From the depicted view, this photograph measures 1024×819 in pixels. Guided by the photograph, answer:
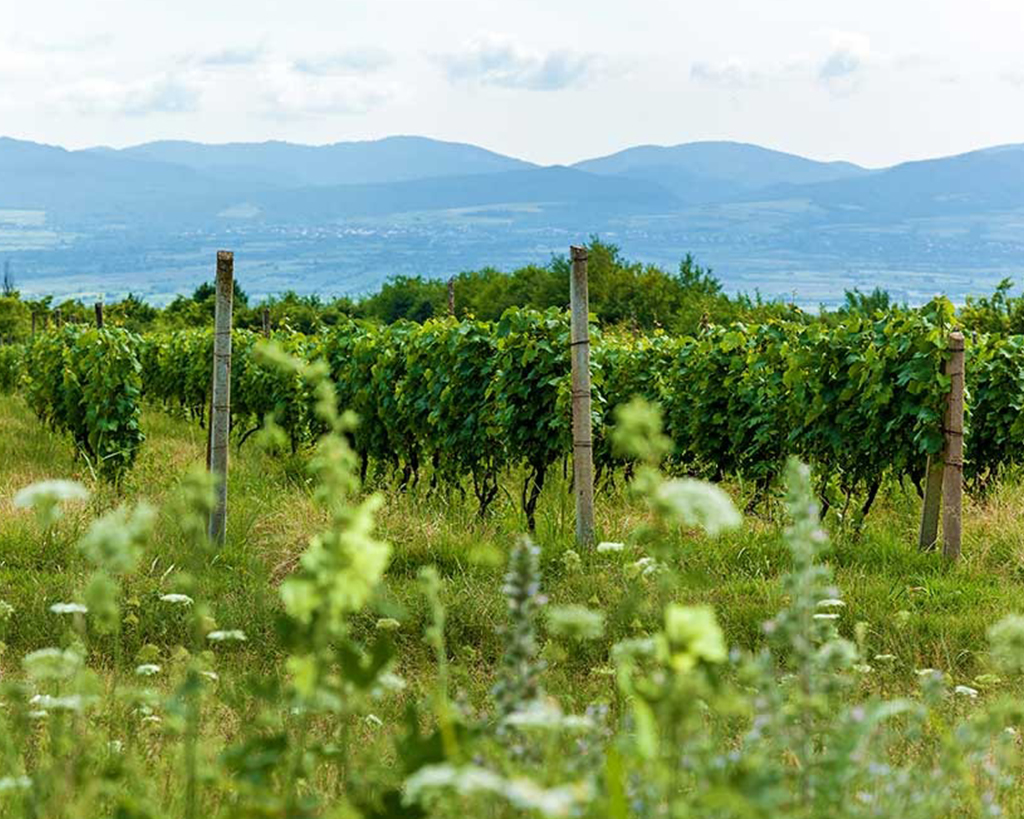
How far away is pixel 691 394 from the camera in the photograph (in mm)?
11508

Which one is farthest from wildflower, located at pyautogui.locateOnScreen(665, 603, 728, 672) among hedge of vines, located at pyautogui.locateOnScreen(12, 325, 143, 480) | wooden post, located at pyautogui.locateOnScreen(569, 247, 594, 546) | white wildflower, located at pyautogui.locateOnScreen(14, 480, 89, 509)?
hedge of vines, located at pyautogui.locateOnScreen(12, 325, 143, 480)

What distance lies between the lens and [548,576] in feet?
24.0

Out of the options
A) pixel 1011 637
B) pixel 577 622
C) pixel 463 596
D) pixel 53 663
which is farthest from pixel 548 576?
pixel 577 622

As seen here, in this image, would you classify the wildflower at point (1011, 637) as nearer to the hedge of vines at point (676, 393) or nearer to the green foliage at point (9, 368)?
the hedge of vines at point (676, 393)

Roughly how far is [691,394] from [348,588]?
32.8ft

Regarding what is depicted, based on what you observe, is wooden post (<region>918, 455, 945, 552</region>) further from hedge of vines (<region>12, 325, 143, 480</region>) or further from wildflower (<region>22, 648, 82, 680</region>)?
hedge of vines (<region>12, 325, 143, 480</region>)

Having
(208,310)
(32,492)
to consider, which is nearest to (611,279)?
(208,310)

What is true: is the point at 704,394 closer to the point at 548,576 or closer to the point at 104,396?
the point at 548,576

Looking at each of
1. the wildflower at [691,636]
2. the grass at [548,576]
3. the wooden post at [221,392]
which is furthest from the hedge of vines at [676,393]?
the wildflower at [691,636]

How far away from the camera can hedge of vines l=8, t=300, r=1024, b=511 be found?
9078 millimetres

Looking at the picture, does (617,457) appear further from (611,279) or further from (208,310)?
(611,279)

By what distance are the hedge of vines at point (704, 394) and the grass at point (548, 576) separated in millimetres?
522

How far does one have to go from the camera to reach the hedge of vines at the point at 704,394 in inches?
357

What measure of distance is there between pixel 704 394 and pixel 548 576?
14.4 feet
